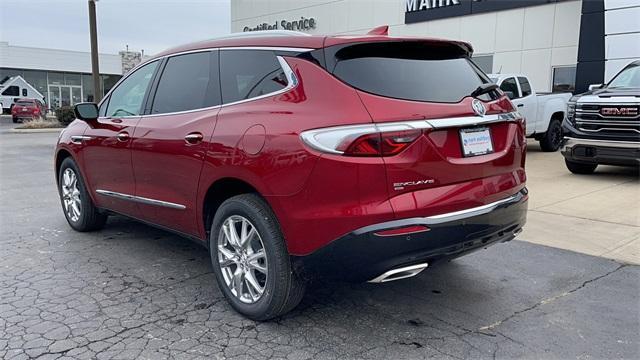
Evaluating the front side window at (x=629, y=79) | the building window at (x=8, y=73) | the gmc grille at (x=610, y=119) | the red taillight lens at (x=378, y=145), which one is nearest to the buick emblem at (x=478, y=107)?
the red taillight lens at (x=378, y=145)

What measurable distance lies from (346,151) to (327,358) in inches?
46.7

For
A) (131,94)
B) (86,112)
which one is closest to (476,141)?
(131,94)

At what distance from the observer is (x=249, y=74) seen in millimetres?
3635

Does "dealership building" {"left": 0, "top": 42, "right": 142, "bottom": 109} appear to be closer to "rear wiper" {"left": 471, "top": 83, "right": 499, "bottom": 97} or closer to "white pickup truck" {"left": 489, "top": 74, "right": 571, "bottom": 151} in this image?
"white pickup truck" {"left": 489, "top": 74, "right": 571, "bottom": 151}

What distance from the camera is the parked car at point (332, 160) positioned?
9.50ft

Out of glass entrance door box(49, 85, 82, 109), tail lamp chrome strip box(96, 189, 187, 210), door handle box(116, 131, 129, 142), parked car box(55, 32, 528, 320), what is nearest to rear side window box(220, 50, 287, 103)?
parked car box(55, 32, 528, 320)

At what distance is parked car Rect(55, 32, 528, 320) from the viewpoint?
289cm

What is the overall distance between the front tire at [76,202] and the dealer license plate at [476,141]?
396cm

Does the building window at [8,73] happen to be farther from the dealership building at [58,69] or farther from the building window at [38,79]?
the building window at [38,79]

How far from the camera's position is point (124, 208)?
16.0 feet

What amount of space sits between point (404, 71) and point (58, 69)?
173ft

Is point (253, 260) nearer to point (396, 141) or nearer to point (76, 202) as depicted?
point (396, 141)

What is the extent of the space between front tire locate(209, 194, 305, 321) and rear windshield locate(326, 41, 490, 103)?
985mm

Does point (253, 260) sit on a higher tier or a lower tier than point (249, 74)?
lower
